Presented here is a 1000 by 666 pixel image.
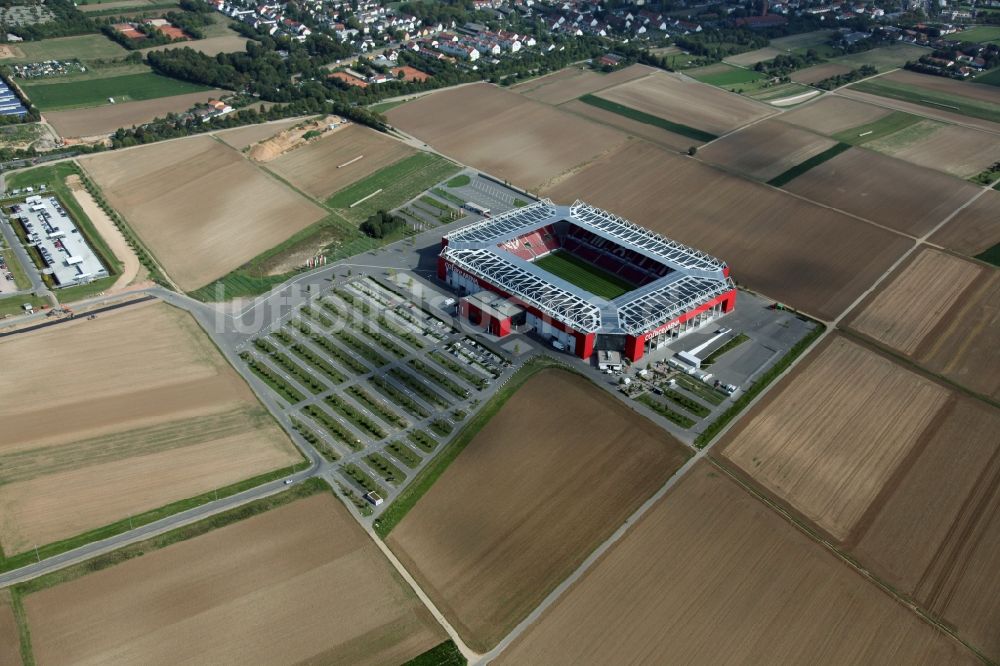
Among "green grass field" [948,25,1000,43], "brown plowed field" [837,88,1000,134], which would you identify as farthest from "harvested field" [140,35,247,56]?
"green grass field" [948,25,1000,43]

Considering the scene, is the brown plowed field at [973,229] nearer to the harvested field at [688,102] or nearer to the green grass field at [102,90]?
the harvested field at [688,102]

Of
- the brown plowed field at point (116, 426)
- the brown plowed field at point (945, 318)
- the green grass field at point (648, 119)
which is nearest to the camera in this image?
the brown plowed field at point (116, 426)

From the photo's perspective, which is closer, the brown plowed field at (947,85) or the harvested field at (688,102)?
the harvested field at (688,102)

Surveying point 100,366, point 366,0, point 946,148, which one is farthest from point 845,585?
point 366,0

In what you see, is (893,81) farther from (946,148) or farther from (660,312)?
(660,312)

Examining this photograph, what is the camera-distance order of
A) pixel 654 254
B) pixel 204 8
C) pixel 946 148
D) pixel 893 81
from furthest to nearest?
pixel 204 8 → pixel 893 81 → pixel 946 148 → pixel 654 254

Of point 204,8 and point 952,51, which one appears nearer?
point 952,51

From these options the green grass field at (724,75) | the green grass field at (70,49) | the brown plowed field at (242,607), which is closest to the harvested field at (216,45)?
the green grass field at (70,49)
